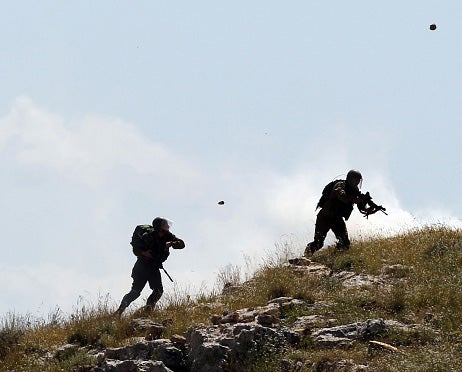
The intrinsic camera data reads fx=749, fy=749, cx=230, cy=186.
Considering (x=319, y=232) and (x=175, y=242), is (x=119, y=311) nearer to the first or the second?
(x=175, y=242)

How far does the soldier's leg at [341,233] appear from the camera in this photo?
13.8 metres

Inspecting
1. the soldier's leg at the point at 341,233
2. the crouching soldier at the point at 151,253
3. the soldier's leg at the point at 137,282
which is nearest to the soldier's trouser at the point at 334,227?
the soldier's leg at the point at 341,233

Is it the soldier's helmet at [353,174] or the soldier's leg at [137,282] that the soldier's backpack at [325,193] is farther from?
the soldier's leg at [137,282]

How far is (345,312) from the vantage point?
32.9ft

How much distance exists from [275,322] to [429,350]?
212cm

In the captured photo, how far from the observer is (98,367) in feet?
29.7

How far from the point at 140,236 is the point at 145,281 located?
2.54ft

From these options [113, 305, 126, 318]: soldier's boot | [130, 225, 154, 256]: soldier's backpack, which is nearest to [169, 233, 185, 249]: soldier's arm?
[130, 225, 154, 256]: soldier's backpack

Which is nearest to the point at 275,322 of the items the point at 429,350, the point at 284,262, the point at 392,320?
the point at 392,320

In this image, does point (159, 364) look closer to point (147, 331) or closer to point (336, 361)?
point (147, 331)

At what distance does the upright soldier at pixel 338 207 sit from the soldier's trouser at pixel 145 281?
3184 millimetres

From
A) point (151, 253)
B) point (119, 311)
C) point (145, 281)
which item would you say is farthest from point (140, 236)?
point (119, 311)

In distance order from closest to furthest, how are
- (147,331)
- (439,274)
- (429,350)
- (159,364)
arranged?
1. (429,350)
2. (159,364)
3. (147,331)
4. (439,274)

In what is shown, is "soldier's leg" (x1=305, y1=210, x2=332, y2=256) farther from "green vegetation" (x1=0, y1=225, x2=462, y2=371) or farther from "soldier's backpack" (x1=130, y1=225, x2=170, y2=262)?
"soldier's backpack" (x1=130, y1=225, x2=170, y2=262)
